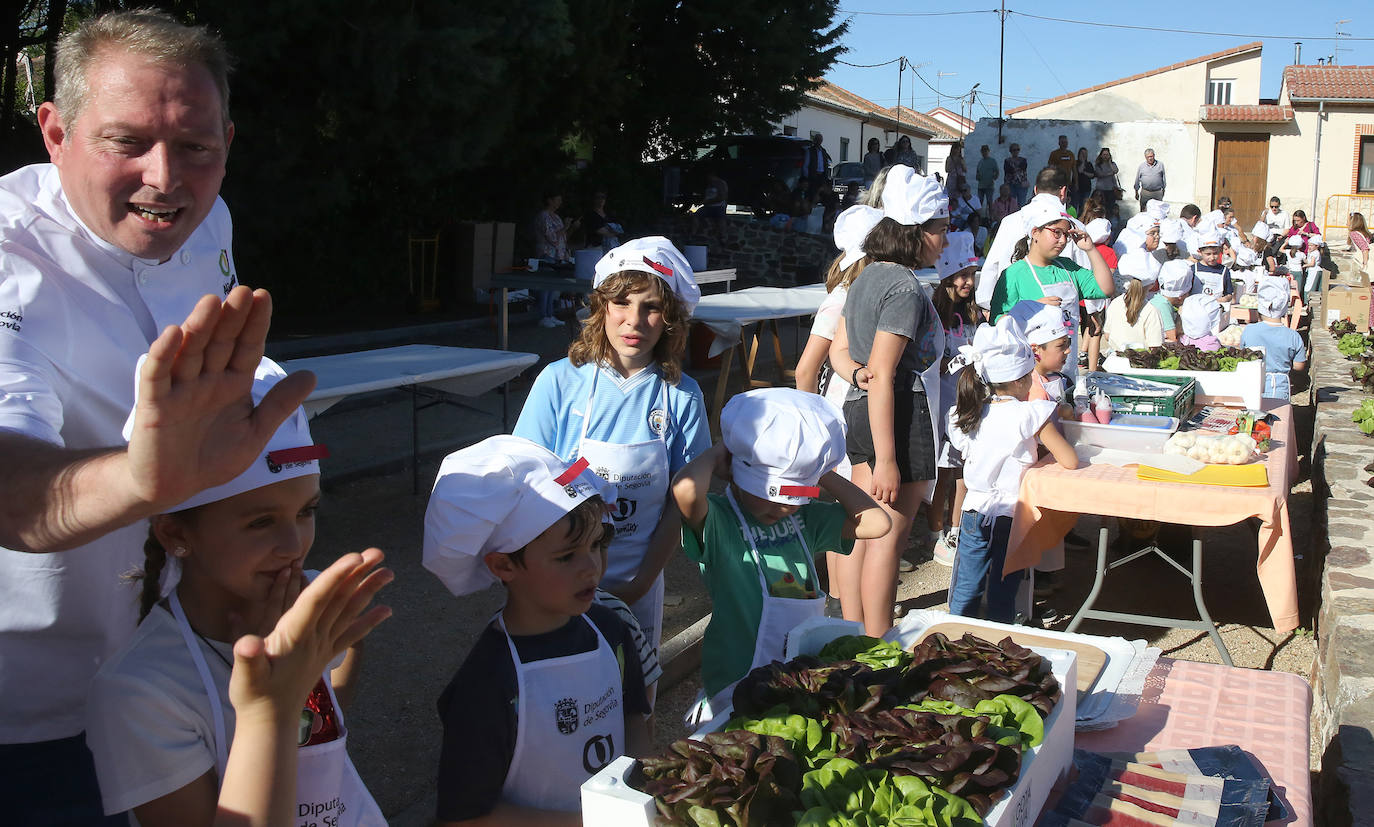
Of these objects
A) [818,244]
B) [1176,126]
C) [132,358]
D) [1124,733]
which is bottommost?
[1124,733]

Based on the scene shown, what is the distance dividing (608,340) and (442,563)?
1.11 m

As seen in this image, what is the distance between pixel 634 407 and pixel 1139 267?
7.68 metres

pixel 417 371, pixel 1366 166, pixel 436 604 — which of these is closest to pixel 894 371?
pixel 436 604

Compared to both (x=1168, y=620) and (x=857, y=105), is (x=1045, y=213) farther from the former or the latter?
(x=857, y=105)

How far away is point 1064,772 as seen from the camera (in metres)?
2.15

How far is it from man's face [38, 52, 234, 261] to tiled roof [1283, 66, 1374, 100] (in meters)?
40.8

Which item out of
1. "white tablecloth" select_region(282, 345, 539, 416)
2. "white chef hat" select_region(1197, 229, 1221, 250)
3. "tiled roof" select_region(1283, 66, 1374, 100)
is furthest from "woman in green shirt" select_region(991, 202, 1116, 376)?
"tiled roof" select_region(1283, 66, 1374, 100)

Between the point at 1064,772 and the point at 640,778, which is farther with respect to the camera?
the point at 1064,772

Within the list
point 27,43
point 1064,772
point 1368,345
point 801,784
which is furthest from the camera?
point 27,43

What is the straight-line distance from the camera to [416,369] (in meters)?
6.57

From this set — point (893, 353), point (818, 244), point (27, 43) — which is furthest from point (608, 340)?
point (818, 244)

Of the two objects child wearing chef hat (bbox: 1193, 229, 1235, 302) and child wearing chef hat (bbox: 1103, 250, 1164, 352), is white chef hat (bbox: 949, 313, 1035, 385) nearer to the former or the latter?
child wearing chef hat (bbox: 1103, 250, 1164, 352)

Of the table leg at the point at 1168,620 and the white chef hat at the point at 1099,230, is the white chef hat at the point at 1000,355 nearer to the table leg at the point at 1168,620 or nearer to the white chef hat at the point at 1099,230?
the table leg at the point at 1168,620

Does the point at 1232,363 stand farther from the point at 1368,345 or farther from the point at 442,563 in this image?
the point at 442,563
